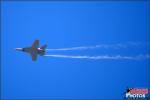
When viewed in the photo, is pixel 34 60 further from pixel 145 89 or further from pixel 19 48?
pixel 145 89

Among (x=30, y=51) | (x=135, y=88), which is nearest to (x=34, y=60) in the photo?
(x=30, y=51)

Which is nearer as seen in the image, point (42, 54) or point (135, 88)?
point (135, 88)

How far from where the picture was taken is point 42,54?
85750 mm

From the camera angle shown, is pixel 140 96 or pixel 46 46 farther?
pixel 46 46

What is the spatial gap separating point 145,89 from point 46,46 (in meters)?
25.8

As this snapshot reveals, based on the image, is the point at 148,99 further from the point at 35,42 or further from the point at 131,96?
the point at 35,42

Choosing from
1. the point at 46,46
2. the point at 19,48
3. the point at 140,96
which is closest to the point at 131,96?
the point at 140,96

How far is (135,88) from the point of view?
3078 inches

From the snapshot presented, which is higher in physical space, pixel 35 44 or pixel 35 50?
pixel 35 44

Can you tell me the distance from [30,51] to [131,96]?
2767 cm

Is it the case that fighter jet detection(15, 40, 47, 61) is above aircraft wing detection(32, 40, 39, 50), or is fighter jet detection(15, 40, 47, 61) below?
below

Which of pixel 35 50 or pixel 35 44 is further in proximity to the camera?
pixel 35 50

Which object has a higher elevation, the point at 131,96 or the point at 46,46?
the point at 46,46

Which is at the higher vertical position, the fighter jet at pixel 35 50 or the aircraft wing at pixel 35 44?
the aircraft wing at pixel 35 44
